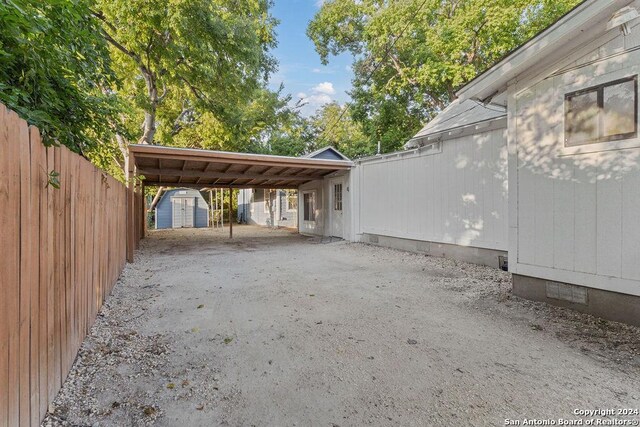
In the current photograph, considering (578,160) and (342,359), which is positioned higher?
(578,160)

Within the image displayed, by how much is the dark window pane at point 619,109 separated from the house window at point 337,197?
7.83m

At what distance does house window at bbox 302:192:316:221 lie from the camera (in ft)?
43.0

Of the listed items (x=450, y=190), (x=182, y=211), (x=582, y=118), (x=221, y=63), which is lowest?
(x=182, y=211)

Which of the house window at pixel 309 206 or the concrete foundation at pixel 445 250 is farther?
the house window at pixel 309 206

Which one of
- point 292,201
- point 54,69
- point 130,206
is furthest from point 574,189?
point 292,201

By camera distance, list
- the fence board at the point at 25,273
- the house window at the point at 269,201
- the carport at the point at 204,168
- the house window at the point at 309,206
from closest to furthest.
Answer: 1. the fence board at the point at 25,273
2. the carport at the point at 204,168
3. the house window at the point at 309,206
4. the house window at the point at 269,201

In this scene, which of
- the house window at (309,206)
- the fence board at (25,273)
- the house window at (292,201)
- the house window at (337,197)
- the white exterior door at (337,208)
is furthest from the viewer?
the house window at (292,201)

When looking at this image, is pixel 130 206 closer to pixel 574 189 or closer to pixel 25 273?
pixel 25 273

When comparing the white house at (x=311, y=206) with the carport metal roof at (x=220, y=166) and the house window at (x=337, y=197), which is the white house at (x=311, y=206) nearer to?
the house window at (x=337, y=197)

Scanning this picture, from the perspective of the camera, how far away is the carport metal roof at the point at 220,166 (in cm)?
713

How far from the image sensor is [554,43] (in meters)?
3.52

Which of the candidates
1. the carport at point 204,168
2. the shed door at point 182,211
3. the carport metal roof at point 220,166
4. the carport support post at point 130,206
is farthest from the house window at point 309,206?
the shed door at point 182,211

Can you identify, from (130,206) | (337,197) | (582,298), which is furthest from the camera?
(337,197)
